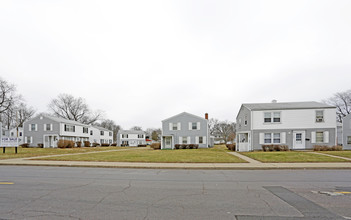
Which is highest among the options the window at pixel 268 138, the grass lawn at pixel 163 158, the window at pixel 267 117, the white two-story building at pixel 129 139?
the window at pixel 267 117

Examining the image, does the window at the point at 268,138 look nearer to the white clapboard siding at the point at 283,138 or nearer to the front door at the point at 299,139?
the white clapboard siding at the point at 283,138

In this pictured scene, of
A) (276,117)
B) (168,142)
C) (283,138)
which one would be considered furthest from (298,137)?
(168,142)

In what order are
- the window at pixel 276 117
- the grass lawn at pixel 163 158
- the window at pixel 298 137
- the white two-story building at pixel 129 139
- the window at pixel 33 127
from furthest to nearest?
the white two-story building at pixel 129 139, the window at pixel 33 127, the window at pixel 276 117, the window at pixel 298 137, the grass lawn at pixel 163 158

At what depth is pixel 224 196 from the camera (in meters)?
Result: 6.25

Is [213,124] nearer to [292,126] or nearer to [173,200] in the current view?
[292,126]

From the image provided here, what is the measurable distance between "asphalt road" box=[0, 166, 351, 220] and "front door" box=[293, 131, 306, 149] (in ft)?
66.2

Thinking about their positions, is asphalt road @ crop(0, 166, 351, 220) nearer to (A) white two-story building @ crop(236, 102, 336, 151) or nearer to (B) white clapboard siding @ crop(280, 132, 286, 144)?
(A) white two-story building @ crop(236, 102, 336, 151)

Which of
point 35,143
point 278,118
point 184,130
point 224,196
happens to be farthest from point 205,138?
point 35,143

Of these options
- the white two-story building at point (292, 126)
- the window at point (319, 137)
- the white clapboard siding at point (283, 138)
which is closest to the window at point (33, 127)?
the white two-story building at point (292, 126)

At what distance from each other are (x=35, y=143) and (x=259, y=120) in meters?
44.4

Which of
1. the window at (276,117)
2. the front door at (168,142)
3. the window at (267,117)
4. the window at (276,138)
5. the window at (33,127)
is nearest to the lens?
the window at (276,138)

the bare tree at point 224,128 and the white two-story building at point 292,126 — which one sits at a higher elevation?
the white two-story building at point 292,126

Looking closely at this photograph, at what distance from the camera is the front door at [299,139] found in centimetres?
2617

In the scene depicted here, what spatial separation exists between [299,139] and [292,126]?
1.88 metres
